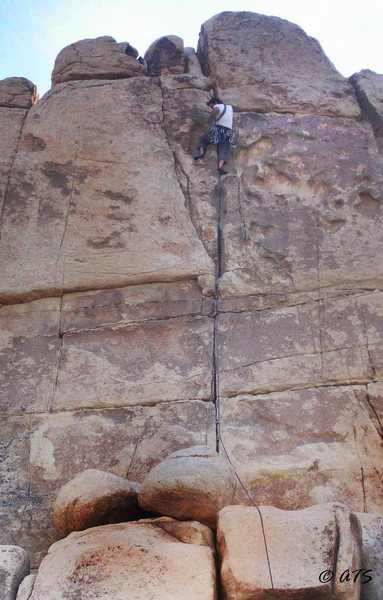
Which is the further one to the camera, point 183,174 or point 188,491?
point 183,174

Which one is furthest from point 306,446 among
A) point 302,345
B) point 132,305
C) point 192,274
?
point 132,305

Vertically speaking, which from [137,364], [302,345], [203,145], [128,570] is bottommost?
[128,570]

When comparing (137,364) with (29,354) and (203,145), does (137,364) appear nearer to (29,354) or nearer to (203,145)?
(29,354)

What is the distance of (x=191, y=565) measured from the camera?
14.2 ft

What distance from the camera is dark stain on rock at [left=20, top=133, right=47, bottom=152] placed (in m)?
8.23

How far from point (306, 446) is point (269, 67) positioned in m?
4.74

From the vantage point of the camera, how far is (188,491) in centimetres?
476

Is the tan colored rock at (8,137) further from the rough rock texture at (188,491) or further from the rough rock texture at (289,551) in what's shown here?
the rough rock texture at (289,551)

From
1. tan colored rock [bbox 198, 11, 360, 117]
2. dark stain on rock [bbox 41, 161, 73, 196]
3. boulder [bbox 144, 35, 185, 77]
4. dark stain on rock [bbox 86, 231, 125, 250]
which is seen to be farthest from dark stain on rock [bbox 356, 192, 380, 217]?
dark stain on rock [bbox 41, 161, 73, 196]

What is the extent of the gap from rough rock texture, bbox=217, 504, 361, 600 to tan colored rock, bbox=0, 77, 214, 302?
3202 mm

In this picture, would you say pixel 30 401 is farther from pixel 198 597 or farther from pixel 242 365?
pixel 198 597

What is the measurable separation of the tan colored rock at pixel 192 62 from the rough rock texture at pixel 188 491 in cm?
565

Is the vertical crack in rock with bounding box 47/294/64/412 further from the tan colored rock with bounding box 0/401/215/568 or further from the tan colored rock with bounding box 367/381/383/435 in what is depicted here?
the tan colored rock with bounding box 367/381/383/435

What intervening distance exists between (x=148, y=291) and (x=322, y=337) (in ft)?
5.67
